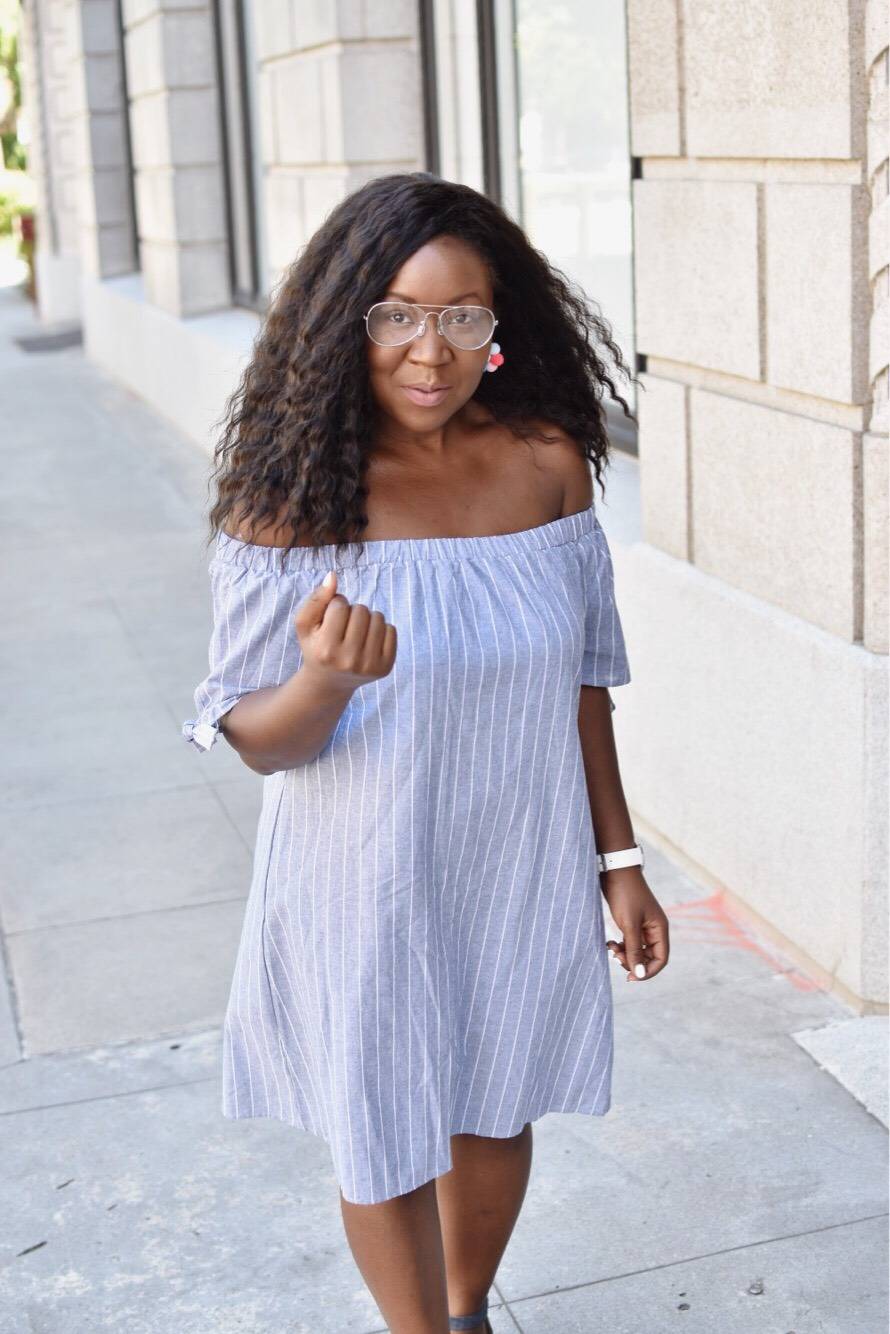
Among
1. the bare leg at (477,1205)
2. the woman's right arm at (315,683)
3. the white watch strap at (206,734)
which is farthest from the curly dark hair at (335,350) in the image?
the bare leg at (477,1205)

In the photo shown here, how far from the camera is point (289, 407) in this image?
7.81ft

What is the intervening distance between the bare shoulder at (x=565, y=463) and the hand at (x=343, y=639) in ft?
1.82

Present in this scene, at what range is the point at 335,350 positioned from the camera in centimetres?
234

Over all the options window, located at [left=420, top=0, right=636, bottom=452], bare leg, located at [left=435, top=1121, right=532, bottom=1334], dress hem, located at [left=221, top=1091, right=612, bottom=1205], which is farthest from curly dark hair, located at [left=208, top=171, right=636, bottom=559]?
window, located at [left=420, top=0, right=636, bottom=452]

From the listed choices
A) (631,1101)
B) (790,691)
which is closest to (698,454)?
(790,691)

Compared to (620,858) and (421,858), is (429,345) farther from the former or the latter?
(620,858)

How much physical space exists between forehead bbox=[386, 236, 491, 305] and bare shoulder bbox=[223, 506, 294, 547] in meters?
0.34

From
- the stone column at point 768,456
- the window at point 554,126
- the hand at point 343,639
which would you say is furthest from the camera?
the window at point 554,126

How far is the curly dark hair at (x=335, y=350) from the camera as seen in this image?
232 centimetres

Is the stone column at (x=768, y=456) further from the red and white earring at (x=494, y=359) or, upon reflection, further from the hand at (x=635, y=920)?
the red and white earring at (x=494, y=359)

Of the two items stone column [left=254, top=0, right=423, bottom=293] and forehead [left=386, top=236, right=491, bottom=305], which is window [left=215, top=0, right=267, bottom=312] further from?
forehead [left=386, top=236, right=491, bottom=305]

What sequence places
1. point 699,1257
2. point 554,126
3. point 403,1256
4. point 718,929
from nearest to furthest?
1. point 403,1256
2. point 699,1257
3. point 718,929
4. point 554,126

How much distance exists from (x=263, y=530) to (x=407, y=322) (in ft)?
1.11

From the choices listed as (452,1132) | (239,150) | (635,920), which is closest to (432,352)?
(635,920)
